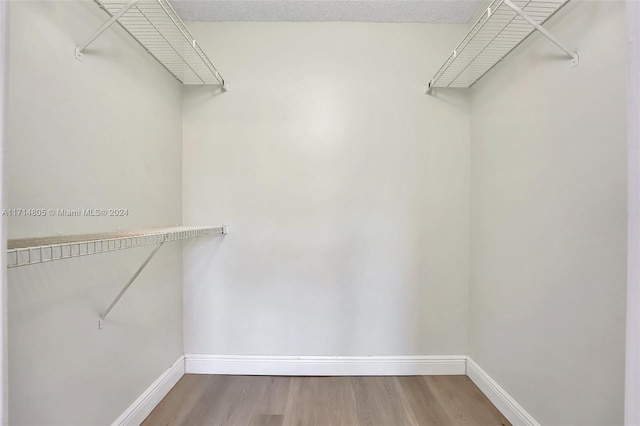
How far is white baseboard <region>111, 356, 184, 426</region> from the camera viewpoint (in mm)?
1316

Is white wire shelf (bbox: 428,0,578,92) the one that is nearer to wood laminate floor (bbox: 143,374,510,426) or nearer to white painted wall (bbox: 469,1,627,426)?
white painted wall (bbox: 469,1,627,426)

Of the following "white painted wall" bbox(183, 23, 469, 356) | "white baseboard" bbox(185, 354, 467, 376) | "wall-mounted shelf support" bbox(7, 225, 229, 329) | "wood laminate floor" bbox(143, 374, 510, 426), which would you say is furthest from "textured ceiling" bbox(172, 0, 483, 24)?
"wood laminate floor" bbox(143, 374, 510, 426)

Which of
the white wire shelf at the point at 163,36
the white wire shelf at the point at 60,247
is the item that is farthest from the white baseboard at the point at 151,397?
the white wire shelf at the point at 163,36

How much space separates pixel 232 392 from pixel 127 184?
1289 mm

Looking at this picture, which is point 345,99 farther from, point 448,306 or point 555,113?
point 448,306

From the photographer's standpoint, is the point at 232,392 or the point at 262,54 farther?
the point at 262,54

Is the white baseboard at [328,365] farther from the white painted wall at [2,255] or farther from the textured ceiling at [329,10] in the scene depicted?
the textured ceiling at [329,10]

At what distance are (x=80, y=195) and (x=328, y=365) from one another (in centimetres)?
161

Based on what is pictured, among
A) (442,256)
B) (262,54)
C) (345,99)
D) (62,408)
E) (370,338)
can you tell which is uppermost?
(262,54)

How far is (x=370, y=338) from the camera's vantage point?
183 centimetres

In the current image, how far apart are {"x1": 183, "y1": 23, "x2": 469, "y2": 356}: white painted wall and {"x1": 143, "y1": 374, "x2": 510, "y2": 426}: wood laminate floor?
0.18m

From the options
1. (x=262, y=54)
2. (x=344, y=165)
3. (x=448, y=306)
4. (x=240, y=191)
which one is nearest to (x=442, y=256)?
(x=448, y=306)

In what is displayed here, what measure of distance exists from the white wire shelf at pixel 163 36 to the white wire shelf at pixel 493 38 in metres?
1.31

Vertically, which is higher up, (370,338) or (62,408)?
(62,408)
